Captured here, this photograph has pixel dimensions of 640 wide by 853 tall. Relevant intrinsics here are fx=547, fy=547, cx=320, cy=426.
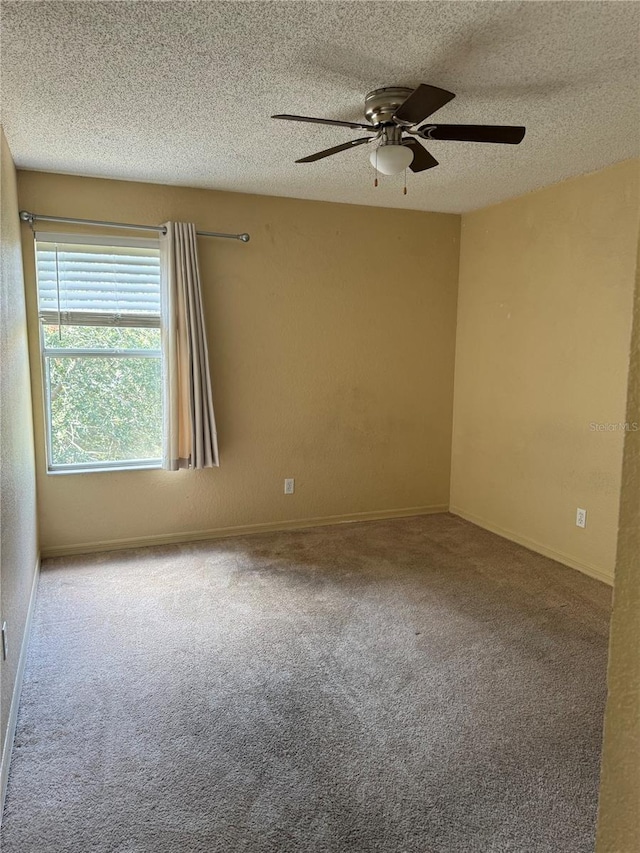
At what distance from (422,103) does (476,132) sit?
0.31m

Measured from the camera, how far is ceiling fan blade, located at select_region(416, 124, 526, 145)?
6.72ft

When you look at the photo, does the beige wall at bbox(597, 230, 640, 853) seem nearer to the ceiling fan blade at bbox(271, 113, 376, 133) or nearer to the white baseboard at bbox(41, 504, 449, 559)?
the ceiling fan blade at bbox(271, 113, 376, 133)

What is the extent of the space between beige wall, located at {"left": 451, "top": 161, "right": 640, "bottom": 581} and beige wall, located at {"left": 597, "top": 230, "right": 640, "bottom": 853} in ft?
8.62

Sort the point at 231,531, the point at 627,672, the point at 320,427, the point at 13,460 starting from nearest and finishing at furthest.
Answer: the point at 627,672
the point at 13,460
the point at 231,531
the point at 320,427

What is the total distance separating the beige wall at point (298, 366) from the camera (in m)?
3.71

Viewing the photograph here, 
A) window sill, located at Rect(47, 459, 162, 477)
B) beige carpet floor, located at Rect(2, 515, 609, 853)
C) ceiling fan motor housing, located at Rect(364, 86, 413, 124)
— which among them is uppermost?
ceiling fan motor housing, located at Rect(364, 86, 413, 124)

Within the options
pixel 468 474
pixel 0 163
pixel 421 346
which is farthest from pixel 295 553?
pixel 0 163

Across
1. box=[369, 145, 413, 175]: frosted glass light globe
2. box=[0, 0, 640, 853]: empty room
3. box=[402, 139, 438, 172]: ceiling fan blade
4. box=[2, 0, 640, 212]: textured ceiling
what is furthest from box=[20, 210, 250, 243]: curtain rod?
box=[369, 145, 413, 175]: frosted glass light globe

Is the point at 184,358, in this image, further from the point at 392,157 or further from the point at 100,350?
the point at 392,157

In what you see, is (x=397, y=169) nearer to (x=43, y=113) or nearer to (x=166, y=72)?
(x=166, y=72)

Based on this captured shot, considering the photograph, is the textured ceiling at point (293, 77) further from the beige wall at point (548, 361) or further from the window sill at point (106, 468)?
the window sill at point (106, 468)

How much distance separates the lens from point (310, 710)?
213 centimetres

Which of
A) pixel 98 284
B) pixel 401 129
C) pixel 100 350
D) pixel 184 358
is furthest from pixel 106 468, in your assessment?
pixel 401 129

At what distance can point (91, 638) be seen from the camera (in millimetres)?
2666
